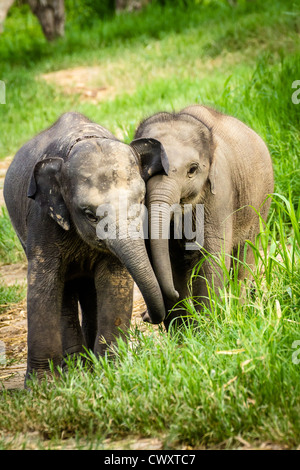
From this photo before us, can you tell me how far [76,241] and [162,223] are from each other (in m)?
0.53

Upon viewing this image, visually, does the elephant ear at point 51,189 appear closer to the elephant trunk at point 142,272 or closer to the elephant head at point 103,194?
the elephant head at point 103,194

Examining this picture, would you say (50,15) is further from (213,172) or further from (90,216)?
(90,216)

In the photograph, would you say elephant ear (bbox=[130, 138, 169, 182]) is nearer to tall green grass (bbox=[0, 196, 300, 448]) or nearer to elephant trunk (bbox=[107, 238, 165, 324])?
elephant trunk (bbox=[107, 238, 165, 324])

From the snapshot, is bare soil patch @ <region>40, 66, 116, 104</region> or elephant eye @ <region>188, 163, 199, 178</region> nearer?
elephant eye @ <region>188, 163, 199, 178</region>

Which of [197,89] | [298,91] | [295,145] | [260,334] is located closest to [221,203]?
[260,334]

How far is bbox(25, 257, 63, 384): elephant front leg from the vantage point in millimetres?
4344

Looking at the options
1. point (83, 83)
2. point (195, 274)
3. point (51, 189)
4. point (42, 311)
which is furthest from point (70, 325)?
point (83, 83)

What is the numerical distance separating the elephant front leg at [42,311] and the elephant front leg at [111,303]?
0.25 m

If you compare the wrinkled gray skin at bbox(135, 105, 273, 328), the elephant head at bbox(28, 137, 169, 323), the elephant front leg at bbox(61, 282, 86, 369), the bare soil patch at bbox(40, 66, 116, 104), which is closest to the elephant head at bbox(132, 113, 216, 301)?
the wrinkled gray skin at bbox(135, 105, 273, 328)

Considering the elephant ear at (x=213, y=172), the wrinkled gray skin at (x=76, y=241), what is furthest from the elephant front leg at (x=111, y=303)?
the elephant ear at (x=213, y=172)

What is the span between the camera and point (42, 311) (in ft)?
14.3

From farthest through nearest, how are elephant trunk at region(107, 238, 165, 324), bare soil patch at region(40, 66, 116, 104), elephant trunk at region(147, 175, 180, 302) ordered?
1. bare soil patch at region(40, 66, 116, 104)
2. elephant trunk at region(147, 175, 180, 302)
3. elephant trunk at region(107, 238, 165, 324)

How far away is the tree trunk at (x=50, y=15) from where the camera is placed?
18.5m

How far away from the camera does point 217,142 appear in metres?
4.96
